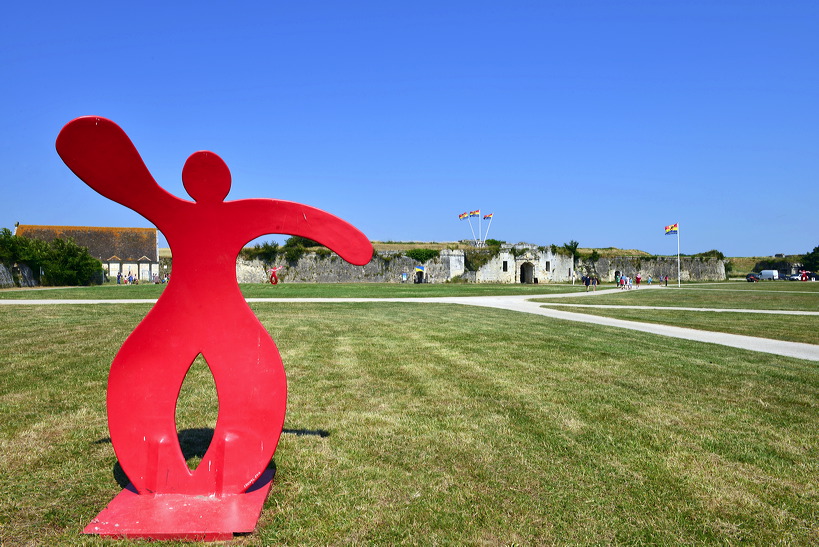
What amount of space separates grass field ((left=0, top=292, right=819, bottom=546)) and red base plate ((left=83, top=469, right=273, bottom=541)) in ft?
0.38

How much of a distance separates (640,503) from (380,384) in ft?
11.5

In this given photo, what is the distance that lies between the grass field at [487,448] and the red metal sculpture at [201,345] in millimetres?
351

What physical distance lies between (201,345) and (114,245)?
53.3 meters

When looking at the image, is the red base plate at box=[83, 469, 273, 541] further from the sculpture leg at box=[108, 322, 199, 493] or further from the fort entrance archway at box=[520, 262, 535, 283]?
the fort entrance archway at box=[520, 262, 535, 283]

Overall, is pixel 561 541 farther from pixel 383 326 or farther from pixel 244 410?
pixel 383 326

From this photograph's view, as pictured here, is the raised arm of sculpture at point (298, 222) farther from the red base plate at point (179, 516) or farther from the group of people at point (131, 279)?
the group of people at point (131, 279)

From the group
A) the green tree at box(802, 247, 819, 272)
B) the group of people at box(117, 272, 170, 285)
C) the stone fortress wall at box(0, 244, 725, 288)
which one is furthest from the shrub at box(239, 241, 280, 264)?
the green tree at box(802, 247, 819, 272)

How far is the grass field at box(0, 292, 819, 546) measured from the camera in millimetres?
2945

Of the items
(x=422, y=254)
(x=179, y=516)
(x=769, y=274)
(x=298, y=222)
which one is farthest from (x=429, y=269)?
(x=179, y=516)

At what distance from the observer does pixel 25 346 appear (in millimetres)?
8609

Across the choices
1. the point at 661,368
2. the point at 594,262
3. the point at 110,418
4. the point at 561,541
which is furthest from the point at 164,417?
the point at 594,262

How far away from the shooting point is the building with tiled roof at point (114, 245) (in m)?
48.7

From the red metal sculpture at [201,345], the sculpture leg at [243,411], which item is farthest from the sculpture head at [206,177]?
the sculpture leg at [243,411]

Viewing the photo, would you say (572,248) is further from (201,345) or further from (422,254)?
(201,345)
